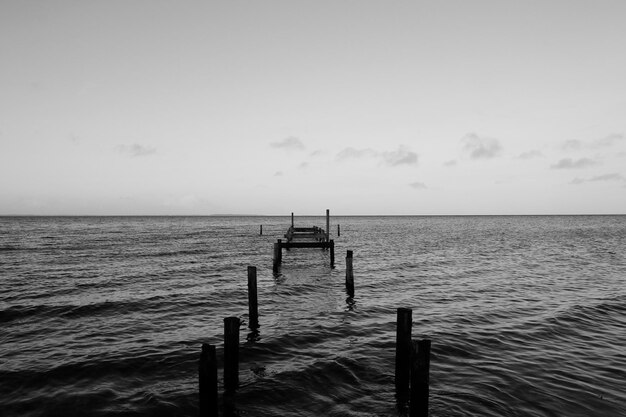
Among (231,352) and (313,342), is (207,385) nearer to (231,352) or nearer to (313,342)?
(231,352)

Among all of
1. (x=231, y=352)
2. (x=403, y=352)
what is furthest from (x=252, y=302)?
(x=403, y=352)

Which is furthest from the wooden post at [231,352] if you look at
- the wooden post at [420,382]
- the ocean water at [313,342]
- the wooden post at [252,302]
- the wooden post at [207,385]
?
the wooden post at [252,302]

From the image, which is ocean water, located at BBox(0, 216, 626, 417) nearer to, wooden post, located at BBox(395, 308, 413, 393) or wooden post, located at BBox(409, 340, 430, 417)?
wooden post, located at BBox(395, 308, 413, 393)

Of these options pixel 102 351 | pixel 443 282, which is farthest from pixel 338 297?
pixel 102 351

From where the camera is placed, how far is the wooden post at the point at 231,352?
7.39 meters

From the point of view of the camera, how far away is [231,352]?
7562mm

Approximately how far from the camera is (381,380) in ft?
27.6

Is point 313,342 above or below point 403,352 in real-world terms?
below

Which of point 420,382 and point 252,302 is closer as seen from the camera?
point 420,382

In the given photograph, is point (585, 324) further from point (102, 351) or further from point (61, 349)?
point (61, 349)

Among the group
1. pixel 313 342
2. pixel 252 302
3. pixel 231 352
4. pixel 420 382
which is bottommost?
pixel 313 342

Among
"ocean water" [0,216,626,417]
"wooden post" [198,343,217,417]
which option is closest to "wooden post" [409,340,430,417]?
"ocean water" [0,216,626,417]

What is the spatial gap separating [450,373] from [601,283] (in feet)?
53.9

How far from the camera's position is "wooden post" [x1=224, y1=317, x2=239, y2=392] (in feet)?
24.3
